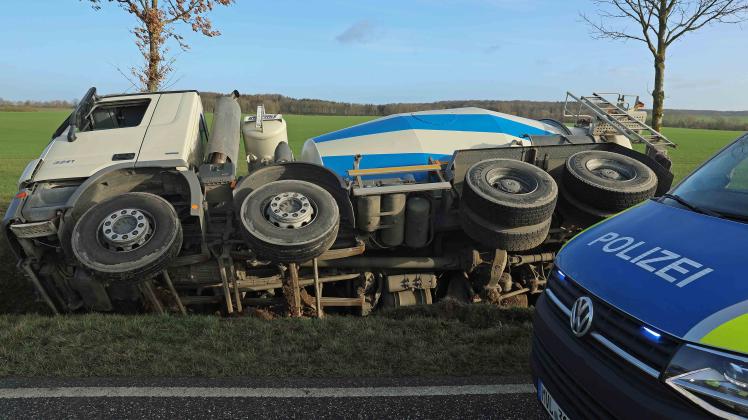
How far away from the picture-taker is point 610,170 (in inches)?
225

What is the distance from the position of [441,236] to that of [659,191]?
2720mm

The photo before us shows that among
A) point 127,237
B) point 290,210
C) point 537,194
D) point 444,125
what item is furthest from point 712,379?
point 444,125

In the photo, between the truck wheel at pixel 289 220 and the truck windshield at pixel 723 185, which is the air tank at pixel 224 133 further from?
the truck windshield at pixel 723 185

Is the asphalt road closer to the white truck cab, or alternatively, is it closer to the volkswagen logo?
the volkswagen logo

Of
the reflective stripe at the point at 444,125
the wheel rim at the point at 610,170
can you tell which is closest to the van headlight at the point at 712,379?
the wheel rim at the point at 610,170

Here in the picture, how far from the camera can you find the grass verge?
12.0 feet

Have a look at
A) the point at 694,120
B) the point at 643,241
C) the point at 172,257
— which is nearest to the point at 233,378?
the point at 172,257

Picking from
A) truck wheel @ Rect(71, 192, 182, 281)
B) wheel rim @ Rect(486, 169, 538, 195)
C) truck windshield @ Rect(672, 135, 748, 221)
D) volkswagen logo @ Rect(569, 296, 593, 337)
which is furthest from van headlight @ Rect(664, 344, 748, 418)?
truck wheel @ Rect(71, 192, 182, 281)

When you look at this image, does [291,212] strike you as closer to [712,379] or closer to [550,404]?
[550,404]

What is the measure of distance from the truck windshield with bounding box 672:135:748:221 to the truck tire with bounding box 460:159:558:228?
1.89 meters

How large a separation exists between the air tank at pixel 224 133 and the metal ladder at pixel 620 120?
16.3ft

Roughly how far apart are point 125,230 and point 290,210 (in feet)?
4.84

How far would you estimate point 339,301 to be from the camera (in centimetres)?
559

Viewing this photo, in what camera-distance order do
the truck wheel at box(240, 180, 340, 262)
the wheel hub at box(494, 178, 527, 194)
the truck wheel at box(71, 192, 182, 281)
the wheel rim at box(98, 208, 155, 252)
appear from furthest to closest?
1. the wheel hub at box(494, 178, 527, 194)
2. the truck wheel at box(240, 180, 340, 262)
3. the wheel rim at box(98, 208, 155, 252)
4. the truck wheel at box(71, 192, 182, 281)
